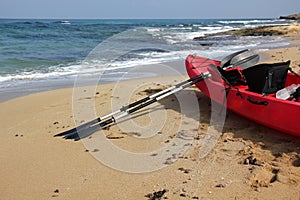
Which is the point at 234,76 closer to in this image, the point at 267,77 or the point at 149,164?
the point at 267,77

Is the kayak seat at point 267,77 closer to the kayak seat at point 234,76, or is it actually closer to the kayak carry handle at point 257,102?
the kayak carry handle at point 257,102

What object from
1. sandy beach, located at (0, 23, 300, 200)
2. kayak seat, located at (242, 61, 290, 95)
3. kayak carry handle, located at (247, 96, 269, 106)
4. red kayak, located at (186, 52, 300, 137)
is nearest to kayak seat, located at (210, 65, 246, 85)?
red kayak, located at (186, 52, 300, 137)

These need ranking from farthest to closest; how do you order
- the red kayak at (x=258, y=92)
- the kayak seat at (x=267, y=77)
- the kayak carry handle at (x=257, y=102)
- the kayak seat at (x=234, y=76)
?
the kayak seat at (x=234, y=76) → the kayak seat at (x=267, y=77) → the kayak carry handle at (x=257, y=102) → the red kayak at (x=258, y=92)

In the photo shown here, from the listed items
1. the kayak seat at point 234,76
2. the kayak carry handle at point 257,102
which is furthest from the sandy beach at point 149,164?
the kayak seat at point 234,76

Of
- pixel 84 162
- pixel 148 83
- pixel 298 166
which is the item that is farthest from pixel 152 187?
pixel 148 83

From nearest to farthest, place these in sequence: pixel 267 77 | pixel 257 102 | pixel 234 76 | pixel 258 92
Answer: pixel 257 102
pixel 267 77
pixel 258 92
pixel 234 76

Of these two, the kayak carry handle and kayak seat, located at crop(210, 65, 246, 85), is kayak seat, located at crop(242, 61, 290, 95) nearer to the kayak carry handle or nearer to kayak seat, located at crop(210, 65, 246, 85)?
→ the kayak carry handle

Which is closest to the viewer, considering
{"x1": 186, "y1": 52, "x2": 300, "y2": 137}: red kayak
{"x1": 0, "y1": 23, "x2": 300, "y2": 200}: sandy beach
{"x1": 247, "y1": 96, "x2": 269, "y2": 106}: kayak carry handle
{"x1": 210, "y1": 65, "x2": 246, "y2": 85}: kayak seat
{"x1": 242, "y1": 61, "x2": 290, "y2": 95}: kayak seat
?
{"x1": 0, "y1": 23, "x2": 300, "y2": 200}: sandy beach

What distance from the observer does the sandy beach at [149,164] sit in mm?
3074

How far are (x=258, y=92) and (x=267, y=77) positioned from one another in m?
0.27

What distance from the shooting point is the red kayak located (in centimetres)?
382

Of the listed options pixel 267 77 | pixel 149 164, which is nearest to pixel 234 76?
pixel 267 77

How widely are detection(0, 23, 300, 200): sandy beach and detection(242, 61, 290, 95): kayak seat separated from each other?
55 centimetres

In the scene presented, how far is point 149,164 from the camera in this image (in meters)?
3.64
